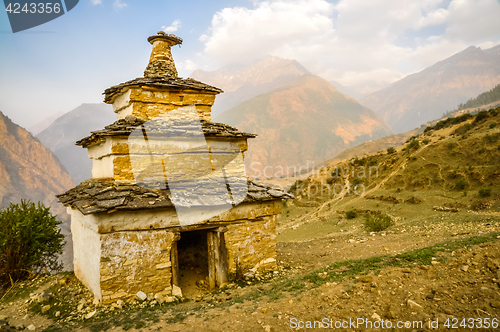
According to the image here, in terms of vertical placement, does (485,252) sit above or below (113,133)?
below

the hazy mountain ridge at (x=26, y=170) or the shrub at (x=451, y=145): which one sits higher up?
the hazy mountain ridge at (x=26, y=170)

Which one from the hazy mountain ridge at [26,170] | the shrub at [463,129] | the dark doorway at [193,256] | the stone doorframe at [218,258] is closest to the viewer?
the stone doorframe at [218,258]

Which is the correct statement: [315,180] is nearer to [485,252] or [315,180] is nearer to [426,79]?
[485,252]

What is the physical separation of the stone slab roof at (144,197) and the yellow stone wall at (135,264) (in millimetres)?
668

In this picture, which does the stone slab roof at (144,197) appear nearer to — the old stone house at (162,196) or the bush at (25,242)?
the old stone house at (162,196)

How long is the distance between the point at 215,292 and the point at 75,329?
2776 mm

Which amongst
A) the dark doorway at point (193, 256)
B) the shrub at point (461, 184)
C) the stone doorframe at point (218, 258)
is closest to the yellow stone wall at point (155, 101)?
the stone doorframe at point (218, 258)

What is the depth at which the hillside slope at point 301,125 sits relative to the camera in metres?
68.9

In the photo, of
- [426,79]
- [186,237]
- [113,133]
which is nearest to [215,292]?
[186,237]

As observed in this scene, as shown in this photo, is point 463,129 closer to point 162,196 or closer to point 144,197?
point 162,196

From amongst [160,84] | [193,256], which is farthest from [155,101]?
[193,256]

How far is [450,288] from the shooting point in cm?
423

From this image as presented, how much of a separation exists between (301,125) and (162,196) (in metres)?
77.7

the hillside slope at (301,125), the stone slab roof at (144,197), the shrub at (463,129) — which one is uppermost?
the hillside slope at (301,125)
